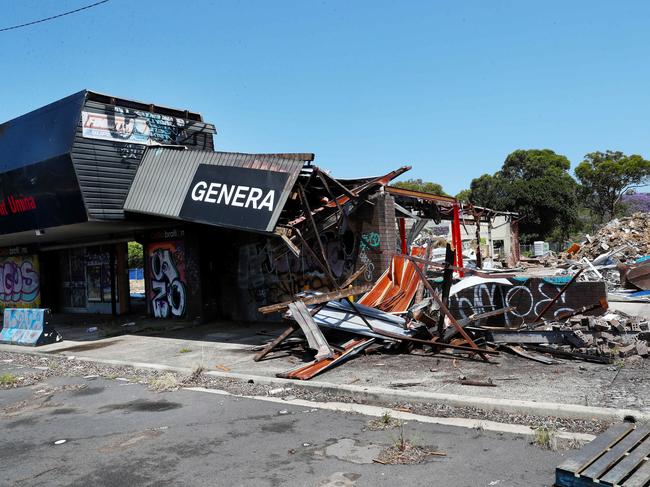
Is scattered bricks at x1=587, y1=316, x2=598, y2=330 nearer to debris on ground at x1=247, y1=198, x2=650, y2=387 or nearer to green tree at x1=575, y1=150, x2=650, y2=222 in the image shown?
debris on ground at x1=247, y1=198, x2=650, y2=387

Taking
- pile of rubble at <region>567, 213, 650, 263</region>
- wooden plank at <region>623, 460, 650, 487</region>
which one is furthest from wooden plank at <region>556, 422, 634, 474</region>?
pile of rubble at <region>567, 213, 650, 263</region>

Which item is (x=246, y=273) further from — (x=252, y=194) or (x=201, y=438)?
(x=201, y=438)

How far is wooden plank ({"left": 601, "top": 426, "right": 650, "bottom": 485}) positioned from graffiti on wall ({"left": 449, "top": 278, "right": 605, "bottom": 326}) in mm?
6034

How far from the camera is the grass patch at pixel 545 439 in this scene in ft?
16.4

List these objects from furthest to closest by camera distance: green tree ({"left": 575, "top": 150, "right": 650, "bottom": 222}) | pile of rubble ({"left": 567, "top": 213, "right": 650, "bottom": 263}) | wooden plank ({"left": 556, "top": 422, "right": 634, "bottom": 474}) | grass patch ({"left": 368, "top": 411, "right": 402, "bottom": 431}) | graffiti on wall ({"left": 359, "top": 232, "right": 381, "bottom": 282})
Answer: green tree ({"left": 575, "top": 150, "right": 650, "bottom": 222}) → pile of rubble ({"left": 567, "top": 213, "right": 650, "bottom": 263}) → graffiti on wall ({"left": 359, "top": 232, "right": 381, "bottom": 282}) → grass patch ({"left": 368, "top": 411, "right": 402, "bottom": 431}) → wooden plank ({"left": 556, "top": 422, "right": 634, "bottom": 474})

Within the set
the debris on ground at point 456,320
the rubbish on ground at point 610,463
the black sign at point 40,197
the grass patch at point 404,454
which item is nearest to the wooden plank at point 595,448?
the rubbish on ground at point 610,463

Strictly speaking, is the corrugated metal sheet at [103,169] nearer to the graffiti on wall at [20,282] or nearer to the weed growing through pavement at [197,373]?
the weed growing through pavement at [197,373]

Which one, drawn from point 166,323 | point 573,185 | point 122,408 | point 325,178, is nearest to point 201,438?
point 122,408

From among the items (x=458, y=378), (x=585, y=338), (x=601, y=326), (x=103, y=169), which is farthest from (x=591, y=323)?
(x=103, y=169)

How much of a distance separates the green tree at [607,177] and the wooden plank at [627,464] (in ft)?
192

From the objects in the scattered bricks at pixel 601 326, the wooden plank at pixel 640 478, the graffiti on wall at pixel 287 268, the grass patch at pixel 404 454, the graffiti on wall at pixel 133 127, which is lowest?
the grass patch at pixel 404 454

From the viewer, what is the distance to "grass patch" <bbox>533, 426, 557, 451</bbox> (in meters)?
5.01

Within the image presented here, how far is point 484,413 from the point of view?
626 cm

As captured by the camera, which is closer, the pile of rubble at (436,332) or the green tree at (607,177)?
the pile of rubble at (436,332)
